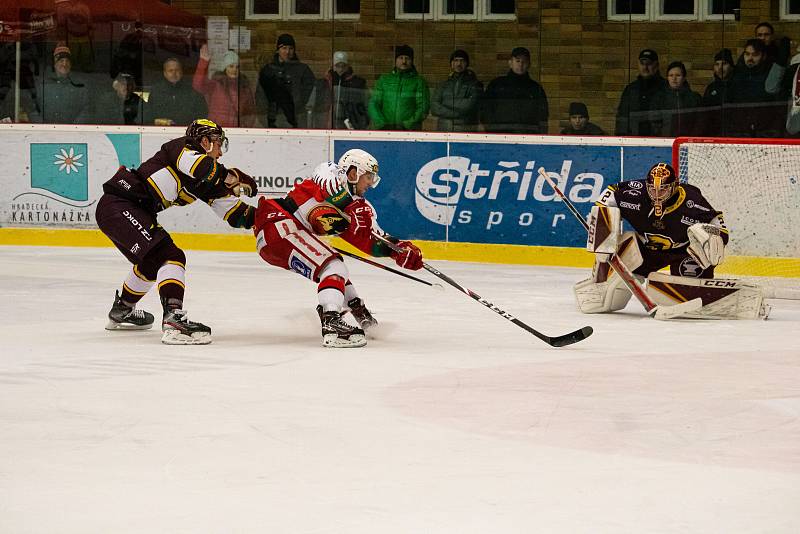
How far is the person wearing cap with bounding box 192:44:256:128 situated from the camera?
1126 cm

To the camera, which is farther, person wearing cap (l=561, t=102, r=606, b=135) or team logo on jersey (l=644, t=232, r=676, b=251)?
person wearing cap (l=561, t=102, r=606, b=135)

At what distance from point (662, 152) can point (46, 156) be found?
470 cm

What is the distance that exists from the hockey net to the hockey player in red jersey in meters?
2.90

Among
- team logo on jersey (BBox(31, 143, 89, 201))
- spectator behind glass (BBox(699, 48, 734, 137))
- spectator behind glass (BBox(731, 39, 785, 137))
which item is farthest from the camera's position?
team logo on jersey (BBox(31, 143, 89, 201))

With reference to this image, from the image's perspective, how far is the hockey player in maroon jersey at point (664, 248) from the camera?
7648 millimetres

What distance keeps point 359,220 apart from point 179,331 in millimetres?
972

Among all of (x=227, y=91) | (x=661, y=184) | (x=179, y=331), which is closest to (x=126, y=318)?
(x=179, y=331)

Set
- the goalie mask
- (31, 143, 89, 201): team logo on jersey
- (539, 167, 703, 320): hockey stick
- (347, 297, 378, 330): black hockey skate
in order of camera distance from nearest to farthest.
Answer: (347, 297, 378, 330): black hockey skate, (539, 167, 703, 320): hockey stick, the goalie mask, (31, 143, 89, 201): team logo on jersey

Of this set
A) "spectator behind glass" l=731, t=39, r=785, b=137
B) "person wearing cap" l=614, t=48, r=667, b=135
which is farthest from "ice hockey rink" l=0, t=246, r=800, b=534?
"person wearing cap" l=614, t=48, r=667, b=135

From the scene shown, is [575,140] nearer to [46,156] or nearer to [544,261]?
[544,261]

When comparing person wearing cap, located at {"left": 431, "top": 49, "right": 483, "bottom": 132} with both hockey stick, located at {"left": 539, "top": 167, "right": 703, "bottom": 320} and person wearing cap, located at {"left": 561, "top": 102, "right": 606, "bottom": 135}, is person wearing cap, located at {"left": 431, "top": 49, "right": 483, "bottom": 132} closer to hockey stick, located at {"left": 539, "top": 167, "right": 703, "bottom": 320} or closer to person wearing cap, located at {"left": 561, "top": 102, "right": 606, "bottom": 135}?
person wearing cap, located at {"left": 561, "top": 102, "right": 606, "bottom": 135}

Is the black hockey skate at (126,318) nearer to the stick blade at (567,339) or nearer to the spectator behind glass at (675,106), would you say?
the stick blade at (567,339)

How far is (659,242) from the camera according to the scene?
7.89 m

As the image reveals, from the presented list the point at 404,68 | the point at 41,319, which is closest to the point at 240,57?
the point at 404,68
